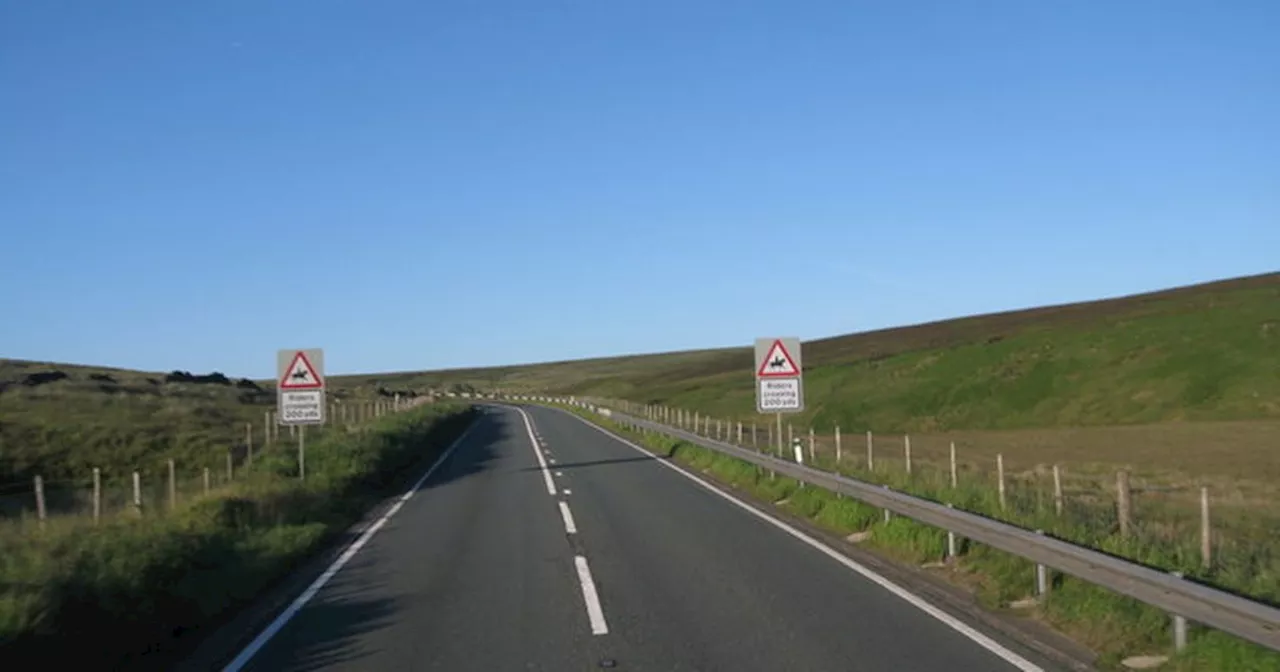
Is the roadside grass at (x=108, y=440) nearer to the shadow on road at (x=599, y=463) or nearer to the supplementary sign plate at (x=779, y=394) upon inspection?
the shadow on road at (x=599, y=463)

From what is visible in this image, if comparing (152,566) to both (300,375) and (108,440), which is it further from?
(108,440)

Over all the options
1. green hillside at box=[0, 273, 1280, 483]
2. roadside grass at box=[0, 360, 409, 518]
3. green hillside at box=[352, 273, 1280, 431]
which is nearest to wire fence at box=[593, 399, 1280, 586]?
roadside grass at box=[0, 360, 409, 518]

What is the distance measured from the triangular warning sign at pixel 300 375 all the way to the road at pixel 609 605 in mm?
5411

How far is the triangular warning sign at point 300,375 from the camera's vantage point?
2600cm

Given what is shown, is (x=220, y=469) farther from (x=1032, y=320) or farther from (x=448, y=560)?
(x=1032, y=320)

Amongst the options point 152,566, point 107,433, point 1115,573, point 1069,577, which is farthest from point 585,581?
point 107,433

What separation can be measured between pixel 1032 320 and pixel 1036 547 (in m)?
90.3

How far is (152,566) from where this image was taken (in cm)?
1300

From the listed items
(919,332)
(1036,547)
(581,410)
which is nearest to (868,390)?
(581,410)

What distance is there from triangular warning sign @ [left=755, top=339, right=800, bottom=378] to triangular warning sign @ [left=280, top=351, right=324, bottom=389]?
30.5 feet

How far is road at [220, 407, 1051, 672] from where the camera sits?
9461 millimetres

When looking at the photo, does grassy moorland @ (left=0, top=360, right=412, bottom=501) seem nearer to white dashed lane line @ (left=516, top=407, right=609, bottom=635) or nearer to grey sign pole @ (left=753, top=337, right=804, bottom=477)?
white dashed lane line @ (left=516, top=407, right=609, bottom=635)

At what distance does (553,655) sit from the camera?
9648 mm

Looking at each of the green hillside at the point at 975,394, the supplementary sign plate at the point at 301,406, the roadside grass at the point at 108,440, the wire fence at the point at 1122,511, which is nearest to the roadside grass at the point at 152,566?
the supplementary sign plate at the point at 301,406
